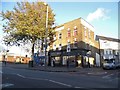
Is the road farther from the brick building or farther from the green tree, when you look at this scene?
the brick building

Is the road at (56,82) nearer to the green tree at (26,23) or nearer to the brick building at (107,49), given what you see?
the green tree at (26,23)

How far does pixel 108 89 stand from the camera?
11.3m

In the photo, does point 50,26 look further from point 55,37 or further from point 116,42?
point 116,42

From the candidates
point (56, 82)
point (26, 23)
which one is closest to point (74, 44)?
point (26, 23)

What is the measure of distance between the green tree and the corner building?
120 inches

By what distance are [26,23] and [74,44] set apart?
10453 mm

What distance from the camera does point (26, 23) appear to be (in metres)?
42.2

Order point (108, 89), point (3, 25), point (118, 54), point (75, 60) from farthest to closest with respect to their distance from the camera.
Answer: point (118, 54)
point (3, 25)
point (75, 60)
point (108, 89)

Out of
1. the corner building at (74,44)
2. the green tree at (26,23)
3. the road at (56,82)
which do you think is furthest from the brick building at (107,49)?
the road at (56,82)

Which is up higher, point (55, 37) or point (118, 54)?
point (55, 37)

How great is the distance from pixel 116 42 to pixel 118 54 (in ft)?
21.1

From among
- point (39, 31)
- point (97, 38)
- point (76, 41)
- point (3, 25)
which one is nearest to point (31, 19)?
point (39, 31)

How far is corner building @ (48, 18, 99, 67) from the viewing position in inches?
1655

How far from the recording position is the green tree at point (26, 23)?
42000 mm
